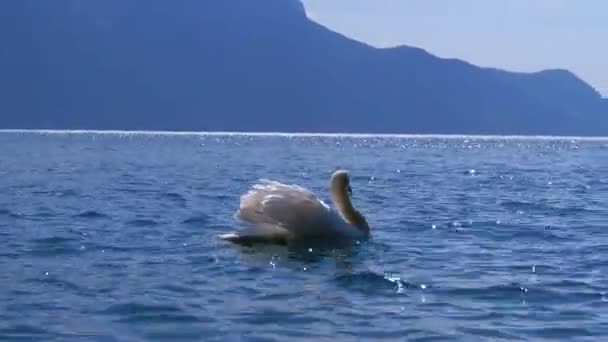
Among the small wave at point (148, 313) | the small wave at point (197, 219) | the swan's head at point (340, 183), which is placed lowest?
the small wave at point (197, 219)

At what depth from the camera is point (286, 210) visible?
18.1m

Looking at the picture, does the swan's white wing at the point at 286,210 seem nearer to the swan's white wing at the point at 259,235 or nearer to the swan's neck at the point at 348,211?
the swan's white wing at the point at 259,235

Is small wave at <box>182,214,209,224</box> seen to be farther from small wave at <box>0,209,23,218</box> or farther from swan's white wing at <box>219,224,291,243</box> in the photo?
swan's white wing at <box>219,224,291,243</box>

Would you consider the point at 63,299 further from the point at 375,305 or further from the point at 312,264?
the point at 312,264

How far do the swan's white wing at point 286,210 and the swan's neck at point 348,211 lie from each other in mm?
1059

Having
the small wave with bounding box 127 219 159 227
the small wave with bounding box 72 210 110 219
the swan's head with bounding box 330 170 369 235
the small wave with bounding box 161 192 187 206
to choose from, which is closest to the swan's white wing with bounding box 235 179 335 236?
the swan's head with bounding box 330 170 369 235

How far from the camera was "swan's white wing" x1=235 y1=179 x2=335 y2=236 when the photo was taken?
1809 centimetres

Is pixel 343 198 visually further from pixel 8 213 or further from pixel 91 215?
pixel 8 213

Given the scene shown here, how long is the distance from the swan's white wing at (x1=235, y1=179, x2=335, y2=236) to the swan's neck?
3.47ft

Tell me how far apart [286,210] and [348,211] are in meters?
1.91

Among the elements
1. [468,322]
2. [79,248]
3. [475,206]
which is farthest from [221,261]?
[475,206]

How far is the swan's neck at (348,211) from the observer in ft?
63.7

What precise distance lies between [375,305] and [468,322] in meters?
→ 1.18

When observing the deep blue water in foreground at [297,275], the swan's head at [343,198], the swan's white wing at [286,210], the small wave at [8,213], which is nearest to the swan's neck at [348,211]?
the swan's head at [343,198]
